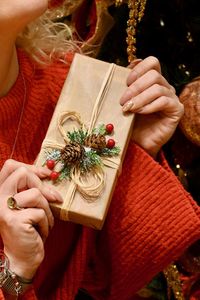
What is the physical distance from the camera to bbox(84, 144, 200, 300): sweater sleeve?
41.6 inches

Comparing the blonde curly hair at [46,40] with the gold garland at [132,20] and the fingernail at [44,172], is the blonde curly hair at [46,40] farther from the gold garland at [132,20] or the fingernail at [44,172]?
the fingernail at [44,172]

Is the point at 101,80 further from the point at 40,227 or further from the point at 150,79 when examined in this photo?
the point at 40,227

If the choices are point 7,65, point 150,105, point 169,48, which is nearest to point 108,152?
point 150,105

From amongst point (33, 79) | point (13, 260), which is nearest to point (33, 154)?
point (33, 79)

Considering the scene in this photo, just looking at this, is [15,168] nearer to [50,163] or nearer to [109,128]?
[50,163]

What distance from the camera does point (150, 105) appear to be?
3.35ft

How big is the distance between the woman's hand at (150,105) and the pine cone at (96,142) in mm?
75

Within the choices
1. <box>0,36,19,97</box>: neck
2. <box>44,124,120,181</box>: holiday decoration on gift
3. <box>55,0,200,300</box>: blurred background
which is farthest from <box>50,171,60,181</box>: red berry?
<box>55,0,200,300</box>: blurred background

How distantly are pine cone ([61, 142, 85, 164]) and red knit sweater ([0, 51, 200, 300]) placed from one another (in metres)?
0.15

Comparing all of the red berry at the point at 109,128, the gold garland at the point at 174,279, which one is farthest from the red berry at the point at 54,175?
the gold garland at the point at 174,279

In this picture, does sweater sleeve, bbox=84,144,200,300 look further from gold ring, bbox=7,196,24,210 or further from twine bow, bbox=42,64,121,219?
gold ring, bbox=7,196,24,210

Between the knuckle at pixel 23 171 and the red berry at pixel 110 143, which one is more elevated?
the red berry at pixel 110 143

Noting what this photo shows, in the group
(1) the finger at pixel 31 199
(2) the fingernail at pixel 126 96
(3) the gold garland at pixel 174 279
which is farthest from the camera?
(3) the gold garland at pixel 174 279

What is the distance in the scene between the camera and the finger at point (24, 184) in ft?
3.01
